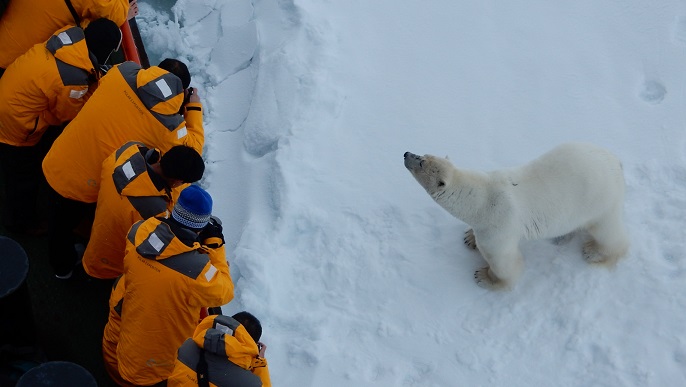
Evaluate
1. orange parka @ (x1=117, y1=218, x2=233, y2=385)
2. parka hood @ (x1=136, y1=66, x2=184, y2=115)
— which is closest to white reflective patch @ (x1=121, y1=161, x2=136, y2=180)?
orange parka @ (x1=117, y1=218, x2=233, y2=385)

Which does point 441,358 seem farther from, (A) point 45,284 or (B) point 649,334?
(A) point 45,284

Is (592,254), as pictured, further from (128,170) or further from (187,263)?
(128,170)

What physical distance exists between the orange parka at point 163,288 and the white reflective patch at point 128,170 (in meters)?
0.34

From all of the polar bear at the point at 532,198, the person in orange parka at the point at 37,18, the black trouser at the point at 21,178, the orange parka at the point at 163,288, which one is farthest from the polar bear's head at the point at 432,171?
the black trouser at the point at 21,178

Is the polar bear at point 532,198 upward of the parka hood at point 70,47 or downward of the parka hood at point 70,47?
downward

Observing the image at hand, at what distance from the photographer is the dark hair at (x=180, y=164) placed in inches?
144

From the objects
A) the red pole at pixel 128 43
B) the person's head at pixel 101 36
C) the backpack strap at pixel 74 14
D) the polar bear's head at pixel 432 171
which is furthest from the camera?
the red pole at pixel 128 43

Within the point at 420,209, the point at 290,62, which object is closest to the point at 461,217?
the point at 420,209

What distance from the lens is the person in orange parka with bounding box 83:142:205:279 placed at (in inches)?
144

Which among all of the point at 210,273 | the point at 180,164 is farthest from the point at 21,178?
the point at 210,273

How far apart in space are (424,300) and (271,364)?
1.21 metres

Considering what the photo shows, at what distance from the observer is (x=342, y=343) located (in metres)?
4.54

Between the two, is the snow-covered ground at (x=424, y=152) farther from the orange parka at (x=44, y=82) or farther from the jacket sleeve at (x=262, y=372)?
the orange parka at (x=44, y=82)

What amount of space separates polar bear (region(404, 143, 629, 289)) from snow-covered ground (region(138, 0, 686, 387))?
0.38 m
